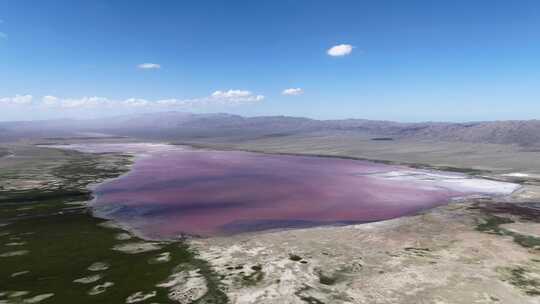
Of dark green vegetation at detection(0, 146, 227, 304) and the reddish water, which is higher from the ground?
dark green vegetation at detection(0, 146, 227, 304)

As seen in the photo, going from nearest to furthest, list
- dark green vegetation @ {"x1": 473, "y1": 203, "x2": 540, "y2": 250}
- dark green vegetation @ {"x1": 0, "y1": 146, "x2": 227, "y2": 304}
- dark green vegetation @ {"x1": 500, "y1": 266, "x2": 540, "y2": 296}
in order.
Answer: dark green vegetation @ {"x1": 0, "y1": 146, "x2": 227, "y2": 304} → dark green vegetation @ {"x1": 500, "y1": 266, "x2": 540, "y2": 296} → dark green vegetation @ {"x1": 473, "y1": 203, "x2": 540, "y2": 250}

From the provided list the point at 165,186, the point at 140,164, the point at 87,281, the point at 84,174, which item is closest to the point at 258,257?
the point at 87,281

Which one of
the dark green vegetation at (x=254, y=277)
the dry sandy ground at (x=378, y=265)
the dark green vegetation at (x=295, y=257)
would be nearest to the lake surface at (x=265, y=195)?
the dry sandy ground at (x=378, y=265)

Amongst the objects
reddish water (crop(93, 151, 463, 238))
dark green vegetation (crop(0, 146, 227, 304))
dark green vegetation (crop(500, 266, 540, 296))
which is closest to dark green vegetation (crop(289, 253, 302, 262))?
dark green vegetation (crop(0, 146, 227, 304))

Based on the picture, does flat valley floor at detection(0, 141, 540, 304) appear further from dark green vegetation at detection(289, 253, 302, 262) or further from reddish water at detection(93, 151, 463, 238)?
reddish water at detection(93, 151, 463, 238)

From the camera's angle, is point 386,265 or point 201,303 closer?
point 201,303

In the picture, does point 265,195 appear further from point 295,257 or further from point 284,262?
point 284,262

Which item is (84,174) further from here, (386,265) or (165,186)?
(386,265)
